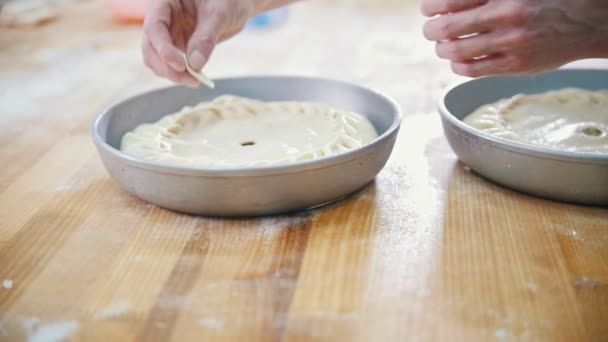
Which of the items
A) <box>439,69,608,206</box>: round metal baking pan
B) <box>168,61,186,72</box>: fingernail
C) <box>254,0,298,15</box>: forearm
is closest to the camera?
<box>439,69,608,206</box>: round metal baking pan

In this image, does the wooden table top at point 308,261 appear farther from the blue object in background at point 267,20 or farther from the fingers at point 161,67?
the blue object in background at point 267,20

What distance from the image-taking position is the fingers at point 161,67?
1519 mm

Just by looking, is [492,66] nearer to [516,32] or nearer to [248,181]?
[516,32]

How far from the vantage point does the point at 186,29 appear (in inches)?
67.9

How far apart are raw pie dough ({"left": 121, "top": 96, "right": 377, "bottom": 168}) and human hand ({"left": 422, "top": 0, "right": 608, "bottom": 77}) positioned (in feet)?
1.15

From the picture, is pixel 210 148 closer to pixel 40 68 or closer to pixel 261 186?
pixel 261 186

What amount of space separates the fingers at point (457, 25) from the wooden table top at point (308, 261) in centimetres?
37

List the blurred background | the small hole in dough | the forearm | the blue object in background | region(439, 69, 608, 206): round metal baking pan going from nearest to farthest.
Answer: region(439, 69, 608, 206): round metal baking pan, the small hole in dough, the forearm, the blurred background, the blue object in background

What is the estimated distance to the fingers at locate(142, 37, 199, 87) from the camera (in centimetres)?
152

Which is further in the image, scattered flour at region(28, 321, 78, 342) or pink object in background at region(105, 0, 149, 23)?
pink object in background at region(105, 0, 149, 23)

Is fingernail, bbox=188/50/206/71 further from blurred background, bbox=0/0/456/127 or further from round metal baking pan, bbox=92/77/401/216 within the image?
blurred background, bbox=0/0/456/127

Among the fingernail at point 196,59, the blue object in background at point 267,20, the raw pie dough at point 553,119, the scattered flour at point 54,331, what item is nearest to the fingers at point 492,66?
the raw pie dough at point 553,119

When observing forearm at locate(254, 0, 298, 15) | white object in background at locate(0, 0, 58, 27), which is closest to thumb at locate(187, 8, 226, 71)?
forearm at locate(254, 0, 298, 15)

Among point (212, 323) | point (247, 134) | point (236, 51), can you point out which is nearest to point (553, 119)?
point (247, 134)
